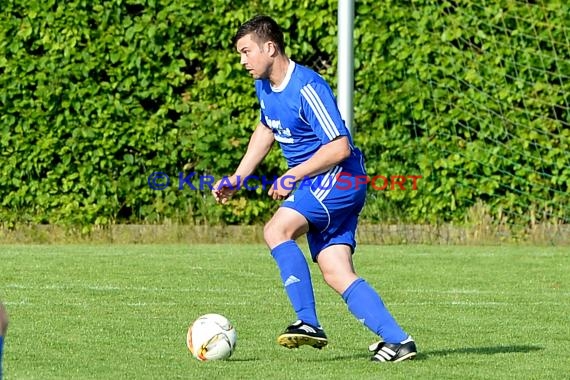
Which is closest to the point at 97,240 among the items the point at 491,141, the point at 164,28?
the point at 164,28

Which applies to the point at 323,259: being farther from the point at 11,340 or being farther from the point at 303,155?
the point at 11,340

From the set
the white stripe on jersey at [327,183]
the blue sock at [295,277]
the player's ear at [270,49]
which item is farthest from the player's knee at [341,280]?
the player's ear at [270,49]

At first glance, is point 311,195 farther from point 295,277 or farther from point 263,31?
point 263,31

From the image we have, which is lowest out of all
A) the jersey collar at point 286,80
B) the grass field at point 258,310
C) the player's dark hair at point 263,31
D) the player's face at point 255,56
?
the grass field at point 258,310

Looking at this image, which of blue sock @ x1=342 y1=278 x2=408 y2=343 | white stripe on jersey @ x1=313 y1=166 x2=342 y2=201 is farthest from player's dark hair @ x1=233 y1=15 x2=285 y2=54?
blue sock @ x1=342 y1=278 x2=408 y2=343

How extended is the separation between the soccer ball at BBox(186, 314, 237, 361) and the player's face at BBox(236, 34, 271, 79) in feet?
3.95

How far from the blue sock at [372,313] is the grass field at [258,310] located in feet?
0.52

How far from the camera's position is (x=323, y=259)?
6094mm

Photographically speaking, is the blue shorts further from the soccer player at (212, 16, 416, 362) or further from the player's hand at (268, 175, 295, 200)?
the player's hand at (268, 175, 295, 200)

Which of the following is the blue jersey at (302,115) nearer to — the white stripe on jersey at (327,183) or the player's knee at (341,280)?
the white stripe on jersey at (327,183)

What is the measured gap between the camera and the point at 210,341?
5.93 metres

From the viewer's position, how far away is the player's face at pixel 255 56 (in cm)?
609

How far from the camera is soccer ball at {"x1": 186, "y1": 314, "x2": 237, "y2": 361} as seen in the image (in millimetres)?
5934

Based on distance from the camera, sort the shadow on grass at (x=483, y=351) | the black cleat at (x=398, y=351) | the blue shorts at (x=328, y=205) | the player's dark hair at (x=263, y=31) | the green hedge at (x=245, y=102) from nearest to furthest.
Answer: the black cleat at (x=398, y=351), the blue shorts at (x=328, y=205), the player's dark hair at (x=263, y=31), the shadow on grass at (x=483, y=351), the green hedge at (x=245, y=102)
